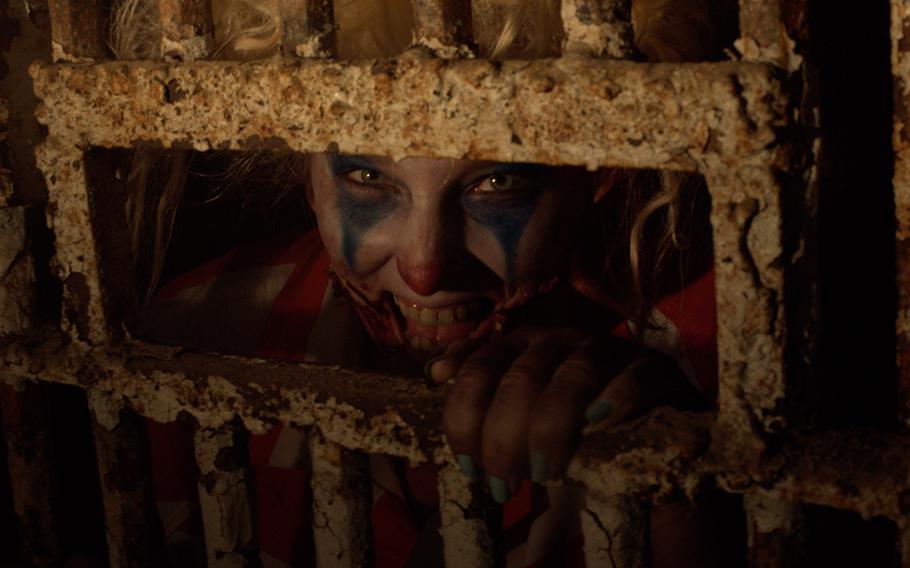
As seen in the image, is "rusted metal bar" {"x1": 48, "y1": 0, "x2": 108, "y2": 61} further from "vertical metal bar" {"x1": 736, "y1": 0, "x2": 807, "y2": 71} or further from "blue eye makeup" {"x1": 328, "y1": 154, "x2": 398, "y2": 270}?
"vertical metal bar" {"x1": 736, "y1": 0, "x2": 807, "y2": 71}

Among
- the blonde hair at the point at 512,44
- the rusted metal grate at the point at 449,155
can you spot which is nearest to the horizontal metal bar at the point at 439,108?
the rusted metal grate at the point at 449,155

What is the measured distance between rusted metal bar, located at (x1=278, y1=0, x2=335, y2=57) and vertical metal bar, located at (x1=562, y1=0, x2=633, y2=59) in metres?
0.24

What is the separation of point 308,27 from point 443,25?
5.5 inches

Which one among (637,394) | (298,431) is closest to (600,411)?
(637,394)

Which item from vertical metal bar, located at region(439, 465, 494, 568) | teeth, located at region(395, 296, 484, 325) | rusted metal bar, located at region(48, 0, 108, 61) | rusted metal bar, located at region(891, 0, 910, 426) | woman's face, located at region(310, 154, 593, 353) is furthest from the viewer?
teeth, located at region(395, 296, 484, 325)

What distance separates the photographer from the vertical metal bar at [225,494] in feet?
3.49

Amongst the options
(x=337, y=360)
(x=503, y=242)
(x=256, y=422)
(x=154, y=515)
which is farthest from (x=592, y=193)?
(x=154, y=515)

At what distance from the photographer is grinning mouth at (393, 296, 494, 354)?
1.40m

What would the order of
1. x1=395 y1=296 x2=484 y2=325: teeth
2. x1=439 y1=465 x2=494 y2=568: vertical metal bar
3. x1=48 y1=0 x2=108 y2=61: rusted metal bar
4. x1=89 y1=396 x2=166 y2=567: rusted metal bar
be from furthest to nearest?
x1=395 y1=296 x2=484 y2=325: teeth
x1=89 y1=396 x2=166 y2=567: rusted metal bar
x1=48 y1=0 x2=108 y2=61: rusted metal bar
x1=439 y1=465 x2=494 y2=568: vertical metal bar

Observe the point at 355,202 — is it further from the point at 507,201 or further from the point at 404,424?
the point at 404,424

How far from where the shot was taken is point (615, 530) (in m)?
0.86

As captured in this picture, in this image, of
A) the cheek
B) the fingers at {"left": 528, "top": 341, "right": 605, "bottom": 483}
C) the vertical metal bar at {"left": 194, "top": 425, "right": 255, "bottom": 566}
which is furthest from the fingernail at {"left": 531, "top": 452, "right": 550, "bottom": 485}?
the cheek

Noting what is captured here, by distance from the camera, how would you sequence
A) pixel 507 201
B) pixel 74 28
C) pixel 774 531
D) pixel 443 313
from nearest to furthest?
pixel 774 531
pixel 74 28
pixel 507 201
pixel 443 313

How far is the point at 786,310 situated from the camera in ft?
2.37
